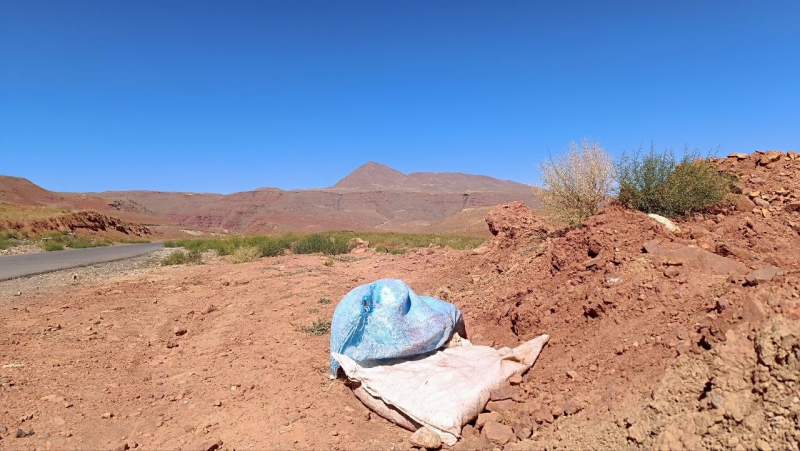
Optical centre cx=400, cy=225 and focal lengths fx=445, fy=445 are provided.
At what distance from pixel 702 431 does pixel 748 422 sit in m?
0.22

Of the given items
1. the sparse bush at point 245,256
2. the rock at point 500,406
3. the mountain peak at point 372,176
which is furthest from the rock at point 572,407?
the mountain peak at point 372,176

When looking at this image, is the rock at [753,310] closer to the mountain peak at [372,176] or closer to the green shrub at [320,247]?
the green shrub at [320,247]

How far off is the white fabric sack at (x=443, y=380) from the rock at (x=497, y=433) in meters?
0.18

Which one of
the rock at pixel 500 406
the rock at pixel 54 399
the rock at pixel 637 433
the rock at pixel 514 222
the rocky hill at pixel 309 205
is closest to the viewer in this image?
the rock at pixel 637 433

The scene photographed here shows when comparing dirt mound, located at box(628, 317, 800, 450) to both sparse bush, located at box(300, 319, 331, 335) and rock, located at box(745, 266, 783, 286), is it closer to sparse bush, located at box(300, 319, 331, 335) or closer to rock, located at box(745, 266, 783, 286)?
rock, located at box(745, 266, 783, 286)

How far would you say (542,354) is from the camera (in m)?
4.21

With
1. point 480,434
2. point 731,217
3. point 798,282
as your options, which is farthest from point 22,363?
point 731,217

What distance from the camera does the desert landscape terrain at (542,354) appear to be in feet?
8.78

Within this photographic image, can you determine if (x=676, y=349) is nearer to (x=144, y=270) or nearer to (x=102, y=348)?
(x=102, y=348)

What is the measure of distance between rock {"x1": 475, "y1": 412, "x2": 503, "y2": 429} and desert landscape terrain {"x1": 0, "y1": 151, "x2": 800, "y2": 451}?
0.01m

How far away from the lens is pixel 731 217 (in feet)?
18.6

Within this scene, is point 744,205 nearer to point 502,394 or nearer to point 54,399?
point 502,394

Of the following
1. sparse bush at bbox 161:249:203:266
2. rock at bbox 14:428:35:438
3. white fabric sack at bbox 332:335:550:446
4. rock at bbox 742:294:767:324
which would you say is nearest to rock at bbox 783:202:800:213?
rock at bbox 742:294:767:324

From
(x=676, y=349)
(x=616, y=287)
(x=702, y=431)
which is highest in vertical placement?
(x=616, y=287)
